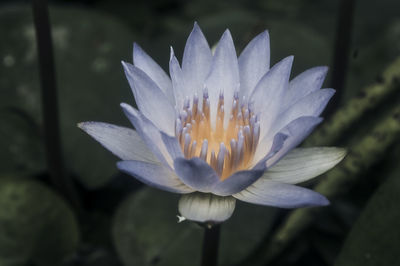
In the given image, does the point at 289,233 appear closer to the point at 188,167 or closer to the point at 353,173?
the point at 353,173

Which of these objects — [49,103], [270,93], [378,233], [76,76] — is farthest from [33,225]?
[378,233]

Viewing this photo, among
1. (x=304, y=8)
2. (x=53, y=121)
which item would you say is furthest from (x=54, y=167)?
(x=304, y=8)

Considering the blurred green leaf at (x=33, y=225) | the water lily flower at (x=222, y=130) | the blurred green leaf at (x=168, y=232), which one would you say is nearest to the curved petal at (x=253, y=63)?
the water lily flower at (x=222, y=130)

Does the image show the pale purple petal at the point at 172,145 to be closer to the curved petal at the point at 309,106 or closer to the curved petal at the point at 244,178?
the curved petal at the point at 244,178

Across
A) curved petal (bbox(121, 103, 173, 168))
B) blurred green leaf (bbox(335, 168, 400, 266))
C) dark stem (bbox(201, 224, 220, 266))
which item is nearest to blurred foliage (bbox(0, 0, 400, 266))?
blurred green leaf (bbox(335, 168, 400, 266))

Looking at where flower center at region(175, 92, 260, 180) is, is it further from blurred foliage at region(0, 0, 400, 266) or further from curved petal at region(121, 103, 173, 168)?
blurred foliage at region(0, 0, 400, 266)
